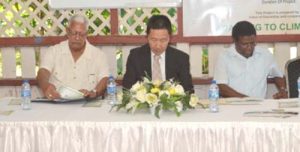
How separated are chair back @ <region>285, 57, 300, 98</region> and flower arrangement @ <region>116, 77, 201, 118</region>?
118 cm

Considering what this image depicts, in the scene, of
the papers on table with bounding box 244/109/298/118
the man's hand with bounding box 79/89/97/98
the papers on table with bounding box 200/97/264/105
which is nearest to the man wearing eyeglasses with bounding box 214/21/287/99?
the papers on table with bounding box 200/97/264/105

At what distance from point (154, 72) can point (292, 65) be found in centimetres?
100

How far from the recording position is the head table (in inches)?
109

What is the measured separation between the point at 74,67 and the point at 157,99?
1.42 m

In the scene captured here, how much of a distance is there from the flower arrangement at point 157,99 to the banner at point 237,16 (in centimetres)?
190

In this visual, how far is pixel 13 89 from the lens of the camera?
5.32 meters

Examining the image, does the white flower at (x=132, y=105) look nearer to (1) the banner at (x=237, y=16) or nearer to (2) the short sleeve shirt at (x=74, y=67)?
(2) the short sleeve shirt at (x=74, y=67)

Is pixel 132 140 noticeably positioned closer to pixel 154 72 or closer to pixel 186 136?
pixel 186 136

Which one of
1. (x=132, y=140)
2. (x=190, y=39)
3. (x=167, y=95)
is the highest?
(x=190, y=39)

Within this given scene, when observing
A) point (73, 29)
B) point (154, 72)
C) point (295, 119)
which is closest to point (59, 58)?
point (73, 29)

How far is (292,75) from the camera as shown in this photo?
13.0 ft

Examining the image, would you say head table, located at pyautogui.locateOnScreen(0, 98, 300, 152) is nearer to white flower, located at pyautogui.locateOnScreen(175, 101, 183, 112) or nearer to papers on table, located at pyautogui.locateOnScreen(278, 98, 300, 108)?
white flower, located at pyautogui.locateOnScreen(175, 101, 183, 112)

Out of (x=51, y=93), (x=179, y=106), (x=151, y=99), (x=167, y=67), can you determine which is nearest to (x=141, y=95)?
(x=151, y=99)

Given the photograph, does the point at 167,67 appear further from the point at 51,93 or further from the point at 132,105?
the point at 132,105
